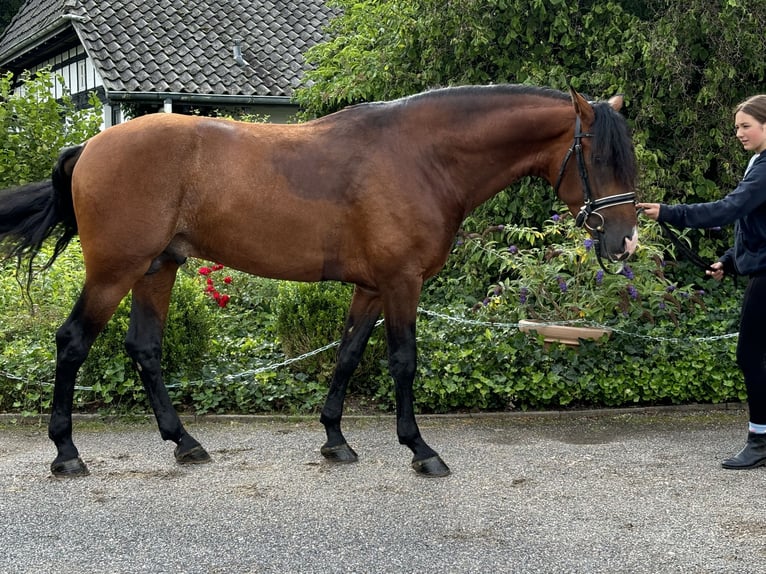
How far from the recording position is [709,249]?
788 centimetres

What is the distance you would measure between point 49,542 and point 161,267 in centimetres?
178

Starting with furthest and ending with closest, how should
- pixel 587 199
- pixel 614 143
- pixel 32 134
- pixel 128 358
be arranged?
pixel 32 134 < pixel 128 358 < pixel 587 199 < pixel 614 143

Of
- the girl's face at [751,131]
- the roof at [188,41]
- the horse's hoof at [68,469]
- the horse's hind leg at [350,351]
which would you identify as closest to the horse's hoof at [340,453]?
the horse's hind leg at [350,351]

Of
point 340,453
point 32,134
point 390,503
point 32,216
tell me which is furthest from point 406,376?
point 32,134

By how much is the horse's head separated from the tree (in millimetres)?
7937

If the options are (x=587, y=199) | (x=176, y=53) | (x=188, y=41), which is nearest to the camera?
(x=587, y=199)

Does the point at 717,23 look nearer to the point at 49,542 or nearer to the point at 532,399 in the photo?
the point at 532,399

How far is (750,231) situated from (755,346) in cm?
66

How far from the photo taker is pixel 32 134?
10383 mm

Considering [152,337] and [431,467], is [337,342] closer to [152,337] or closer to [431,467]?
[152,337]

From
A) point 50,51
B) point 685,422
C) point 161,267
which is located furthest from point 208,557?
point 50,51

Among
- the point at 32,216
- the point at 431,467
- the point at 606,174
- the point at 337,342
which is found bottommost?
the point at 431,467

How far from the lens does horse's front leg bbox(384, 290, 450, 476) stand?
439 cm

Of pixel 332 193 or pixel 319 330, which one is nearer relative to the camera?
pixel 332 193
